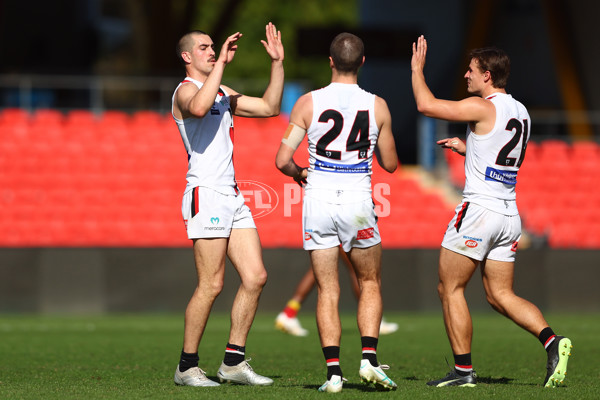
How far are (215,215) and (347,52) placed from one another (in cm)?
137

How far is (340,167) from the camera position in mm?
6152

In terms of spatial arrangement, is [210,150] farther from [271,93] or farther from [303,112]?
[303,112]

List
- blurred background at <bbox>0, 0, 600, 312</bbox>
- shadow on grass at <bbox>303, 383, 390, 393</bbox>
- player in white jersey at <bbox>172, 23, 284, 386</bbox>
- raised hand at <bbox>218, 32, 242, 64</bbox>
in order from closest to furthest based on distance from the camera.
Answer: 1. shadow on grass at <bbox>303, 383, 390, 393</bbox>
2. raised hand at <bbox>218, 32, 242, 64</bbox>
3. player in white jersey at <bbox>172, 23, 284, 386</bbox>
4. blurred background at <bbox>0, 0, 600, 312</bbox>

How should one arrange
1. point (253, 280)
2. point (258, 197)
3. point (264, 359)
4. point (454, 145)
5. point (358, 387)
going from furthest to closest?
point (264, 359) → point (258, 197) → point (454, 145) → point (253, 280) → point (358, 387)

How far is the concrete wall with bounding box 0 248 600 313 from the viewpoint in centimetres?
1381

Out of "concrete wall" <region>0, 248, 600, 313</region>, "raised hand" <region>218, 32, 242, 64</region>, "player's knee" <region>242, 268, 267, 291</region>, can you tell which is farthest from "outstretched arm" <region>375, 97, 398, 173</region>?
"concrete wall" <region>0, 248, 600, 313</region>

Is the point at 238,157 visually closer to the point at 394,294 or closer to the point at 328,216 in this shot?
the point at 394,294

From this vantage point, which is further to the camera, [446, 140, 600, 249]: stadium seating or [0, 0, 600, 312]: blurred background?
[446, 140, 600, 249]: stadium seating

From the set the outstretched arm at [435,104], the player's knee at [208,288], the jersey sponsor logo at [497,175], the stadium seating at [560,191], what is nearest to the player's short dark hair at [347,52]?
the outstretched arm at [435,104]

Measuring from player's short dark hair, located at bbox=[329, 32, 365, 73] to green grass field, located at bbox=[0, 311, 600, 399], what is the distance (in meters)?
1.96

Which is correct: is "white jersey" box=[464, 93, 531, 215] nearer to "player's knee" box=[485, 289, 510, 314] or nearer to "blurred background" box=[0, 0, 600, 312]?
"player's knee" box=[485, 289, 510, 314]

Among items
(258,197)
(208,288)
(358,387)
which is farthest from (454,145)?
(208,288)

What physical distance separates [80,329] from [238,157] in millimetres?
6583

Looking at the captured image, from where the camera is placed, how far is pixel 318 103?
6.10m
